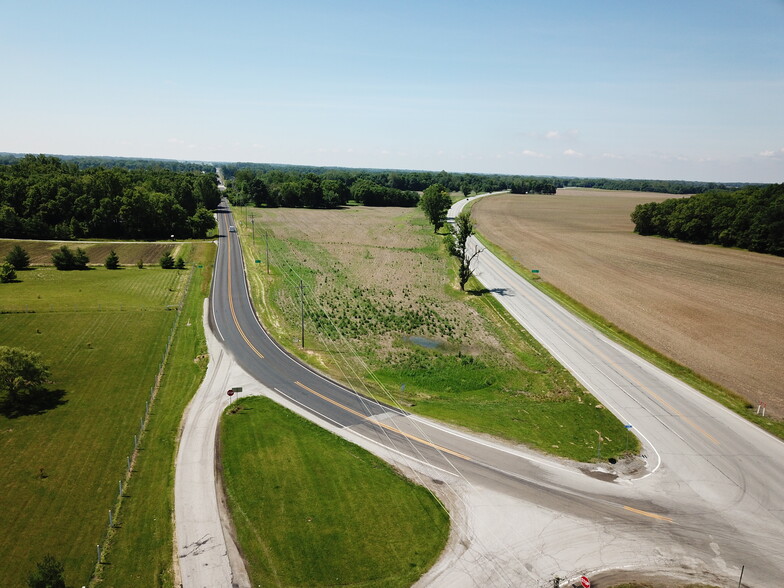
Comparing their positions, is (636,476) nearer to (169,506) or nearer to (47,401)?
(169,506)

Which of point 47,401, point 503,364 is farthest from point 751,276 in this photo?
point 47,401

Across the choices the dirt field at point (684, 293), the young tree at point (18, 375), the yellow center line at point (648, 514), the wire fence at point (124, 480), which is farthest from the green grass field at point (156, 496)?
the dirt field at point (684, 293)

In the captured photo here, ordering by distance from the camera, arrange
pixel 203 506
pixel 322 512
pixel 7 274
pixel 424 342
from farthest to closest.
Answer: pixel 7 274 < pixel 424 342 < pixel 203 506 < pixel 322 512

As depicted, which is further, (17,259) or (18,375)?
(17,259)

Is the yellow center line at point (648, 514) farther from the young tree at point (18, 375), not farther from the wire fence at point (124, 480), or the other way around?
the young tree at point (18, 375)

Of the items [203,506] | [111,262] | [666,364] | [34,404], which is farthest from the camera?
[111,262]

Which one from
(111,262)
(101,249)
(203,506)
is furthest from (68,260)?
(203,506)

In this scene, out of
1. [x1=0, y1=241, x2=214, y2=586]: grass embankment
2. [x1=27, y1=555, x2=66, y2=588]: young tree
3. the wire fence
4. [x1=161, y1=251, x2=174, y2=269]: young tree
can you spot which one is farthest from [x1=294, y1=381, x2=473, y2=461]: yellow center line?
[x1=161, y1=251, x2=174, y2=269]: young tree

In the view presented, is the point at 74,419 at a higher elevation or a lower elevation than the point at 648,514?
lower

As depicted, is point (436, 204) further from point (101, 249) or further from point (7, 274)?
point (7, 274)
